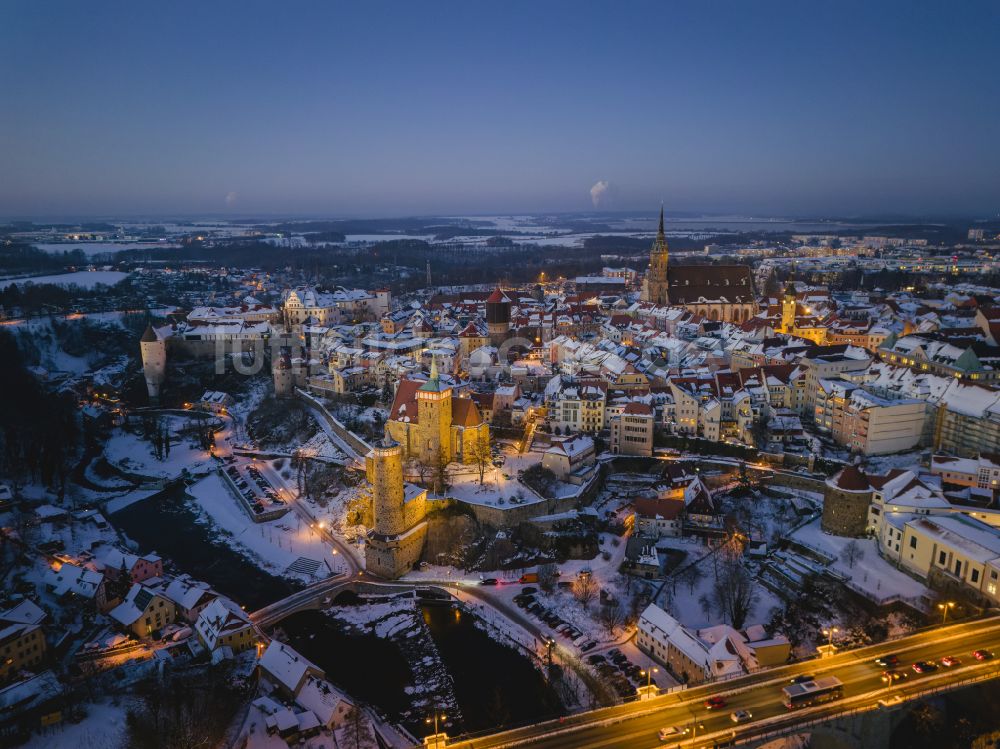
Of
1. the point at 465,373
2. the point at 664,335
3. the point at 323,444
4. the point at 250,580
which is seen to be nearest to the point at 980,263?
the point at 664,335

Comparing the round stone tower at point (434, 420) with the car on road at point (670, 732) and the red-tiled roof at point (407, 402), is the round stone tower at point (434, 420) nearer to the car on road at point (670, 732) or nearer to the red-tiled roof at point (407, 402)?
the red-tiled roof at point (407, 402)

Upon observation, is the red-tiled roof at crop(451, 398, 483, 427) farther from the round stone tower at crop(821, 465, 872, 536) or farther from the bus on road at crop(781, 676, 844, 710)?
the bus on road at crop(781, 676, 844, 710)

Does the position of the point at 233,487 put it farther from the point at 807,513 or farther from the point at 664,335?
the point at 664,335

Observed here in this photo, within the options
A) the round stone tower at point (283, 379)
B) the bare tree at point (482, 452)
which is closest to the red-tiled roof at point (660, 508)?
the bare tree at point (482, 452)

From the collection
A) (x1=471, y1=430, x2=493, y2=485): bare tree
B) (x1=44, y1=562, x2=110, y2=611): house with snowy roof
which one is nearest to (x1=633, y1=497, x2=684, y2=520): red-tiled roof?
(x1=471, y1=430, x2=493, y2=485): bare tree

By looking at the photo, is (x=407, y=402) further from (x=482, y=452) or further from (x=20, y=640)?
(x=20, y=640)

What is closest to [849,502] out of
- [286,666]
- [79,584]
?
[286,666]
